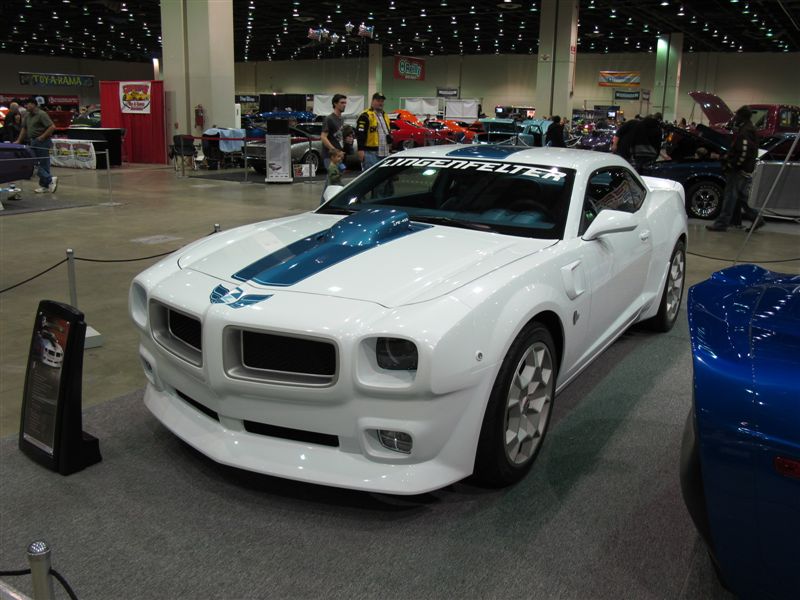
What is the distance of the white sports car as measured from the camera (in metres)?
2.47

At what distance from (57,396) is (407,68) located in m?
32.3

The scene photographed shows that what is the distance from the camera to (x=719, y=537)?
184 centimetres

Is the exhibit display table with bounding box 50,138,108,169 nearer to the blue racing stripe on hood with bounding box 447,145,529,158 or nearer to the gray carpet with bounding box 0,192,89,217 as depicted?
the gray carpet with bounding box 0,192,89,217

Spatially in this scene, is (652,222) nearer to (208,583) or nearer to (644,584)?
(644,584)

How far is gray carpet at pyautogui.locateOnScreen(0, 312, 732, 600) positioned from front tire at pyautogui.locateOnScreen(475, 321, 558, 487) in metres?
0.12

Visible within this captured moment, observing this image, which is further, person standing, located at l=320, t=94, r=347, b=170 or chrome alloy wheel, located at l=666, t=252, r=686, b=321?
person standing, located at l=320, t=94, r=347, b=170

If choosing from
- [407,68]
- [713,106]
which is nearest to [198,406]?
[713,106]

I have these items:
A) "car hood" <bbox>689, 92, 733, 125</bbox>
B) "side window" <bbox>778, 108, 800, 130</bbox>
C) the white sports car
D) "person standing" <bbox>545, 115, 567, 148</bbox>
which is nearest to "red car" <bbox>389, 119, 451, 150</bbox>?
"person standing" <bbox>545, 115, 567, 148</bbox>

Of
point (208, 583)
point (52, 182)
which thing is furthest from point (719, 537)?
point (52, 182)

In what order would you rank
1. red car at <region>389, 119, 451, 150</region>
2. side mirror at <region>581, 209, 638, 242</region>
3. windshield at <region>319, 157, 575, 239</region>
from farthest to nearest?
red car at <region>389, 119, 451, 150</region>
windshield at <region>319, 157, 575, 239</region>
side mirror at <region>581, 209, 638, 242</region>

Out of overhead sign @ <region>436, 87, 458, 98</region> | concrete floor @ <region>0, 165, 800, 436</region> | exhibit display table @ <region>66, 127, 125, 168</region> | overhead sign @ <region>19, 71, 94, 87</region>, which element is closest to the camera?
concrete floor @ <region>0, 165, 800, 436</region>

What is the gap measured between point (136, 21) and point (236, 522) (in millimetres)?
40928

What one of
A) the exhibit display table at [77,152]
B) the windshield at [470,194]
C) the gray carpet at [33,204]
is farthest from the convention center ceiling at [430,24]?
the windshield at [470,194]

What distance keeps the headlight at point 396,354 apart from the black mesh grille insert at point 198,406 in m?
0.80
